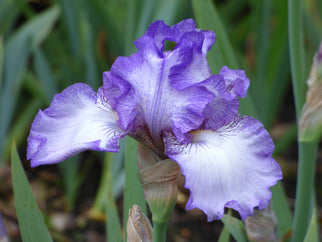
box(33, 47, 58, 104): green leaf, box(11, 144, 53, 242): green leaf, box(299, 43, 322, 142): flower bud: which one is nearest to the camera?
box(11, 144, 53, 242): green leaf

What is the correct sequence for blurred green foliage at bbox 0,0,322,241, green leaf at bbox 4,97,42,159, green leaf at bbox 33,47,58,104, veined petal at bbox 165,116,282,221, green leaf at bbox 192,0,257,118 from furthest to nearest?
1. green leaf at bbox 4,97,42,159
2. green leaf at bbox 33,47,58,104
3. blurred green foliage at bbox 0,0,322,241
4. green leaf at bbox 192,0,257,118
5. veined petal at bbox 165,116,282,221

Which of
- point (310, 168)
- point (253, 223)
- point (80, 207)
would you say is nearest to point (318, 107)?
point (310, 168)

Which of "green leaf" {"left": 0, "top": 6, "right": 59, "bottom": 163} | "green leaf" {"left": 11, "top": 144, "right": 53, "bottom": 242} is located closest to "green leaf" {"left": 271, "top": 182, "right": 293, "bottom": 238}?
"green leaf" {"left": 11, "top": 144, "right": 53, "bottom": 242}

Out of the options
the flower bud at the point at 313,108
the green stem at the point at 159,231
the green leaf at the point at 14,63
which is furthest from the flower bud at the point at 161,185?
the green leaf at the point at 14,63

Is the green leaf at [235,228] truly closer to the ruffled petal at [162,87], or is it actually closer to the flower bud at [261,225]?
the flower bud at [261,225]

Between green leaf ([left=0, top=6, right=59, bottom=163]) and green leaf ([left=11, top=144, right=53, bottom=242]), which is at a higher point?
green leaf ([left=0, top=6, right=59, bottom=163])

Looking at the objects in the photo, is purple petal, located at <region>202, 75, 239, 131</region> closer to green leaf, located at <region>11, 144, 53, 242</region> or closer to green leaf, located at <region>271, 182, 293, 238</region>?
green leaf, located at <region>11, 144, 53, 242</region>

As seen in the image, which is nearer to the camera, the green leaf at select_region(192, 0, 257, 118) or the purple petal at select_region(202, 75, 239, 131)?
the purple petal at select_region(202, 75, 239, 131)
